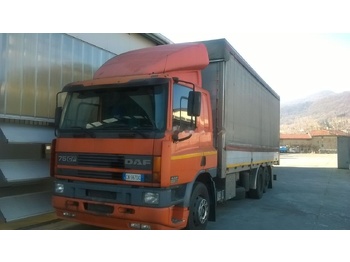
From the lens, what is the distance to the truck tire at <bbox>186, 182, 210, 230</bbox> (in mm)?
4996

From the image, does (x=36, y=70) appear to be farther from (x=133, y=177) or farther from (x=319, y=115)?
(x=319, y=115)

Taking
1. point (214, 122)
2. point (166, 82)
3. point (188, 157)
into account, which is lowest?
point (188, 157)

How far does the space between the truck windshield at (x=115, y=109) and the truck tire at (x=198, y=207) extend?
141cm

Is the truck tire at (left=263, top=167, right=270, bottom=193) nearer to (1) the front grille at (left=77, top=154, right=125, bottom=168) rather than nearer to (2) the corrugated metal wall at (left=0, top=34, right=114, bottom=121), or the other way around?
(2) the corrugated metal wall at (left=0, top=34, right=114, bottom=121)

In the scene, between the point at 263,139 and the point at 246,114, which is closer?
the point at 246,114

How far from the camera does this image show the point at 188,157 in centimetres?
486

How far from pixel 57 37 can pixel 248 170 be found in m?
5.68

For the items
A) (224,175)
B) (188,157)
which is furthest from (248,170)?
(188,157)

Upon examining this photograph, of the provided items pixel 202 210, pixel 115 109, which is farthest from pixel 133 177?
pixel 202 210

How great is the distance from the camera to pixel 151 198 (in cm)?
427

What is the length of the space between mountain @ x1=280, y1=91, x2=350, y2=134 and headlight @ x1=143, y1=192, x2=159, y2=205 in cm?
10897

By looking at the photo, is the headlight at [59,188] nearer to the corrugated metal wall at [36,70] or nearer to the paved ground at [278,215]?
the paved ground at [278,215]

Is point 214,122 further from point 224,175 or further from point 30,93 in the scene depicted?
point 30,93

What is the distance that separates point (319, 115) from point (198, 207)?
476ft
